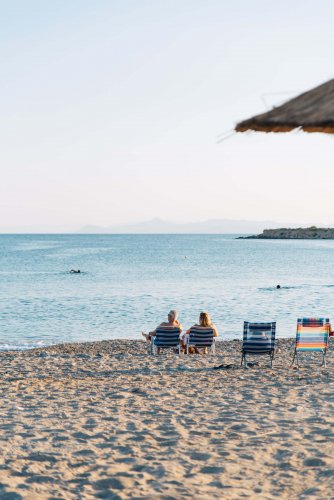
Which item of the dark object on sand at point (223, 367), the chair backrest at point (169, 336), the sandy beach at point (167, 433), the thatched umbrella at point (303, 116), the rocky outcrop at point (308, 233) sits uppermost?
the rocky outcrop at point (308, 233)

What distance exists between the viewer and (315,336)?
9594 mm

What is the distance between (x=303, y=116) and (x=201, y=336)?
24.8 ft

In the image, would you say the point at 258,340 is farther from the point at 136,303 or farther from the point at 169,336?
the point at 136,303

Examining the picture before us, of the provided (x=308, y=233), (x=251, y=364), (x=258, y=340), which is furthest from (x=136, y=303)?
(x=308, y=233)

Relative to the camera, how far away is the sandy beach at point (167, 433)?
14.2 ft

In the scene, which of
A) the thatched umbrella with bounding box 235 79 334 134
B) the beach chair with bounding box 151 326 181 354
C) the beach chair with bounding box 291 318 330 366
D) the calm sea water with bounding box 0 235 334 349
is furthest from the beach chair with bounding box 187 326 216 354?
the thatched umbrella with bounding box 235 79 334 134

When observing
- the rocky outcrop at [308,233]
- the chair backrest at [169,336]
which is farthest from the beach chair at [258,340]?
the rocky outcrop at [308,233]

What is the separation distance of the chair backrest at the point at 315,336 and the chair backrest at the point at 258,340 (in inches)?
19.7

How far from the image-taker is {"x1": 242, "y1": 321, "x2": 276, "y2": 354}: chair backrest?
921 cm

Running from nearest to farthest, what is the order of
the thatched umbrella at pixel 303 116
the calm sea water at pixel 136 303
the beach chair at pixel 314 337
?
the thatched umbrella at pixel 303 116 → the beach chair at pixel 314 337 → the calm sea water at pixel 136 303

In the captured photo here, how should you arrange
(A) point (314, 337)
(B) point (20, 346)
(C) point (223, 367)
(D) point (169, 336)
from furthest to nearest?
1. (B) point (20, 346)
2. (D) point (169, 336)
3. (A) point (314, 337)
4. (C) point (223, 367)

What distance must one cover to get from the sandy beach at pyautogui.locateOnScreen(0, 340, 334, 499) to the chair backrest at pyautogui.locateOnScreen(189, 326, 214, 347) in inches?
58.3

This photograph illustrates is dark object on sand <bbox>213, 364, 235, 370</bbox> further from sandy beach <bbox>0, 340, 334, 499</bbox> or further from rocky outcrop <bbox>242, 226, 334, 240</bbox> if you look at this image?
rocky outcrop <bbox>242, 226, 334, 240</bbox>

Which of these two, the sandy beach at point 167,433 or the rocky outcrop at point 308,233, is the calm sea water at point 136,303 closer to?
the sandy beach at point 167,433
